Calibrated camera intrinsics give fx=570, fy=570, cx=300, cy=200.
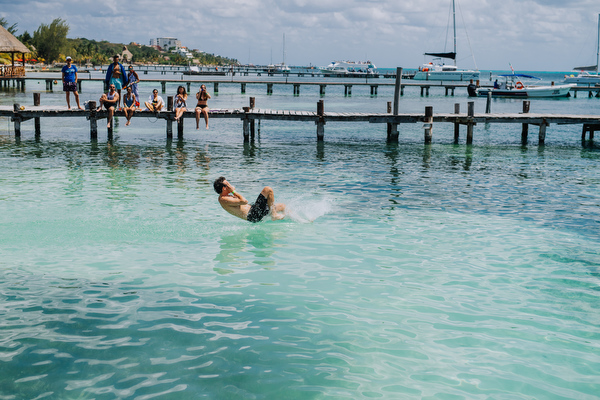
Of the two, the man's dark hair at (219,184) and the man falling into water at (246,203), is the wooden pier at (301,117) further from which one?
the man's dark hair at (219,184)

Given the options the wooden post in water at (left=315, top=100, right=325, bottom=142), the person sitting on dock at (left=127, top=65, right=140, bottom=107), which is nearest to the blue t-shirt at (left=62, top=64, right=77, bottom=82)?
the person sitting on dock at (left=127, top=65, right=140, bottom=107)

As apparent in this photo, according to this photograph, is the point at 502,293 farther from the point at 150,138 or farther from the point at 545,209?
the point at 150,138

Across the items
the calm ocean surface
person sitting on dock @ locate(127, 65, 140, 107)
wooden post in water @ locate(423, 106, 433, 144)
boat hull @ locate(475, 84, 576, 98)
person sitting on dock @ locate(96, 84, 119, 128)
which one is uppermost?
boat hull @ locate(475, 84, 576, 98)

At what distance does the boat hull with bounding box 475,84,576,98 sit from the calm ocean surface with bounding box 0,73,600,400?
161ft

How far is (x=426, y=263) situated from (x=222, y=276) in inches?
137

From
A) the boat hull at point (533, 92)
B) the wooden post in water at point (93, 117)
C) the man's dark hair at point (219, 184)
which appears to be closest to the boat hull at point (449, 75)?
the boat hull at point (533, 92)

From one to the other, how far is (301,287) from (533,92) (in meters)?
65.6

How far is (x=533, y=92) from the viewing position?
66.7 m

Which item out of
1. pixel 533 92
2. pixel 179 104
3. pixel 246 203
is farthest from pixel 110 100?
pixel 533 92

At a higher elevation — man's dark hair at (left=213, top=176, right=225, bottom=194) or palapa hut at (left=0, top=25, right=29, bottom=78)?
palapa hut at (left=0, top=25, right=29, bottom=78)

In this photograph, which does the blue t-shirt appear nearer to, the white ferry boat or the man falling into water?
the man falling into water

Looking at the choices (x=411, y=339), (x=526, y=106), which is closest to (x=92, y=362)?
(x=411, y=339)

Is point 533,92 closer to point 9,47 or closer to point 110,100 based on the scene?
point 9,47

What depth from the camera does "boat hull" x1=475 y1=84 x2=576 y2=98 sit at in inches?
2527
